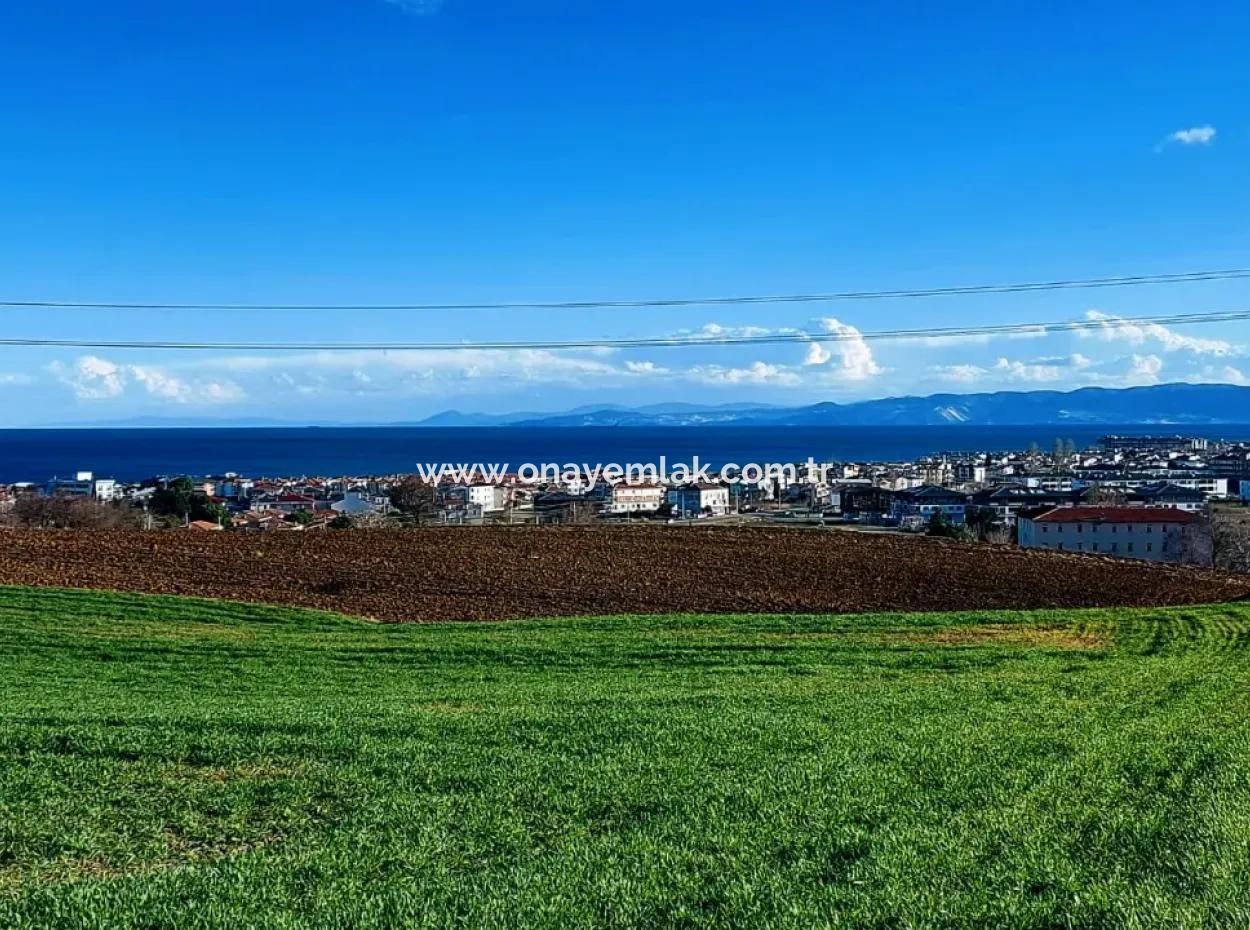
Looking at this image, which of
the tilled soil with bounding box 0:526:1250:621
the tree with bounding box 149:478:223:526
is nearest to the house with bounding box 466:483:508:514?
the tree with bounding box 149:478:223:526

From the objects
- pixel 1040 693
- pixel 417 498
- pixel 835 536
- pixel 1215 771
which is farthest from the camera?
pixel 417 498

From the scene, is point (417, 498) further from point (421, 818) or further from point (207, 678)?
point (421, 818)

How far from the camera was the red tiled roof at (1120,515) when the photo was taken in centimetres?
5109

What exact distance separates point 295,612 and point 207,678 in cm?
690

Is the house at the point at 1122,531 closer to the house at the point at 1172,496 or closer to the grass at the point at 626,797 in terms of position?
the house at the point at 1172,496

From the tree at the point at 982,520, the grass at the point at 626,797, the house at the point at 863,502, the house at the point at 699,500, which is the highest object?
the grass at the point at 626,797

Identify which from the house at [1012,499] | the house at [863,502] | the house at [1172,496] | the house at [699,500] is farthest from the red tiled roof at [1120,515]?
the house at [1172,496]

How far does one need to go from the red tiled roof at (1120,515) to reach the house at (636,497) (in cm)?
2297

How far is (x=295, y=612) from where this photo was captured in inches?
848

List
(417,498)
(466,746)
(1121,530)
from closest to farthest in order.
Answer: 1. (466,746)
2. (1121,530)
3. (417,498)

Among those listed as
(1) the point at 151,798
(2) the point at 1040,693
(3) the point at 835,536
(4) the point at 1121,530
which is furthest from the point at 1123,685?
(4) the point at 1121,530

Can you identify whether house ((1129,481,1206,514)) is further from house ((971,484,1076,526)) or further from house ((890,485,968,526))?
house ((890,485,968,526))

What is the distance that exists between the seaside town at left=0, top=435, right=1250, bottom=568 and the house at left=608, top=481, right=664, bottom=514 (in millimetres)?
199

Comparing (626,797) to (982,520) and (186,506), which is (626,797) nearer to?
(186,506)
